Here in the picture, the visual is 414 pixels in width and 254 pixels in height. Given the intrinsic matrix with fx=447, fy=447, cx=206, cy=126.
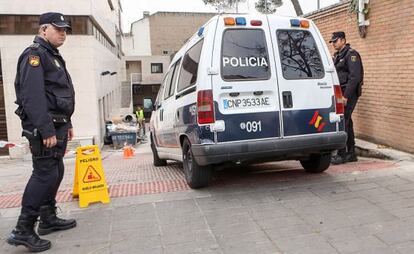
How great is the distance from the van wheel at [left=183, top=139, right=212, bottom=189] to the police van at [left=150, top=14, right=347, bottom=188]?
0.04 feet

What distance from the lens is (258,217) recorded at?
427cm

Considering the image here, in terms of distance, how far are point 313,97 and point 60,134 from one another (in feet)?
9.19

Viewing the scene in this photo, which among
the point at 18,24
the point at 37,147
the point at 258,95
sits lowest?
the point at 37,147

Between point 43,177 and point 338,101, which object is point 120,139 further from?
point 43,177

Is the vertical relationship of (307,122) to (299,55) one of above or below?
below

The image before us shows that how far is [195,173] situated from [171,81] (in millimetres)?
1985

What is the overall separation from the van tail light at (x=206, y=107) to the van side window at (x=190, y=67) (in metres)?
0.35

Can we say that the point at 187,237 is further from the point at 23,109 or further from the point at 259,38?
the point at 259,38

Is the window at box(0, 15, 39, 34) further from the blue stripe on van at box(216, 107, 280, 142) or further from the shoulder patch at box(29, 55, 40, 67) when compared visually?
the shoulder patch at box(29, 55, 40, 67)

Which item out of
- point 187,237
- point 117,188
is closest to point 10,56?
point 117,188

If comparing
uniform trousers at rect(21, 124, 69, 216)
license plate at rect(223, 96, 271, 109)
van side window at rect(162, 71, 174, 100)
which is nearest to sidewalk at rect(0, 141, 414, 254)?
uniform trousers at rect(21, 124, 69, 216)

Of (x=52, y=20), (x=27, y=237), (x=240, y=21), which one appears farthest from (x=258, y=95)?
(x=27, y=237)

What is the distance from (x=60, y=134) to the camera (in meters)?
4.04

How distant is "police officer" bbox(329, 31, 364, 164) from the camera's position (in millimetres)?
6449
